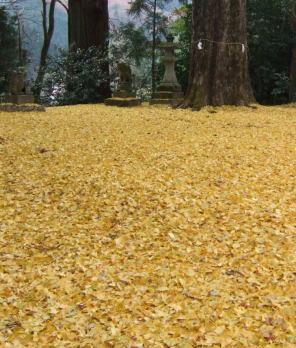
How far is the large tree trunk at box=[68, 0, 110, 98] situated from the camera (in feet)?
46.6

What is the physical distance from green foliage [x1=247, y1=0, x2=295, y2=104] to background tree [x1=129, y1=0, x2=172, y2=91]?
3.41 m

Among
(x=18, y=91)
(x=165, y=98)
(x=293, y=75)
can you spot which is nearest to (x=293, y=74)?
(x=293, y=75)

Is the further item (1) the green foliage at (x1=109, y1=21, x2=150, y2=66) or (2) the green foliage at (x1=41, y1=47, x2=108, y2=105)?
(1) the green foliage at (x1=109, y1=21, x2=150, y2=66)

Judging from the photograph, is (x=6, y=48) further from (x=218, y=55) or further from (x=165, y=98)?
(x=218, y=55)

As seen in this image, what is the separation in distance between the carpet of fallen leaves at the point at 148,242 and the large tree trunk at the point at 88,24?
8.84 meters

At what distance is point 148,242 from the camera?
11.0 feet

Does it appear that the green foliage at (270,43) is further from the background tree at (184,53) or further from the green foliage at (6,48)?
the green foliage at (6,48)

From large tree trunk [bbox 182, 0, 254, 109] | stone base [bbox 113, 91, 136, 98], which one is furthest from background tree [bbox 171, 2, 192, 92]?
large tree trunk [bbox 182, 0, 254, 109]

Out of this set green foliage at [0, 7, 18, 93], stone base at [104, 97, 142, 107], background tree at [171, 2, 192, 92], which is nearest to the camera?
stone base at [104, 97, 142, 107]

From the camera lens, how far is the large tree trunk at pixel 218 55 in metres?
9.41

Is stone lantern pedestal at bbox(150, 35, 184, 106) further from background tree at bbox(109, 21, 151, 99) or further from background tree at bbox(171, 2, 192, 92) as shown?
background tree at bbox(109, 21, 151, 99)

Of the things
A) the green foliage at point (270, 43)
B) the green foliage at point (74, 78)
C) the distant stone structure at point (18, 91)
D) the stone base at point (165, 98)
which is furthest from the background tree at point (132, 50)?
the distant stone structure at point (18, 91)

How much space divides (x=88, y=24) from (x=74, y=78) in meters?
2.07

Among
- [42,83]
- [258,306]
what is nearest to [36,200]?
[258,306]
